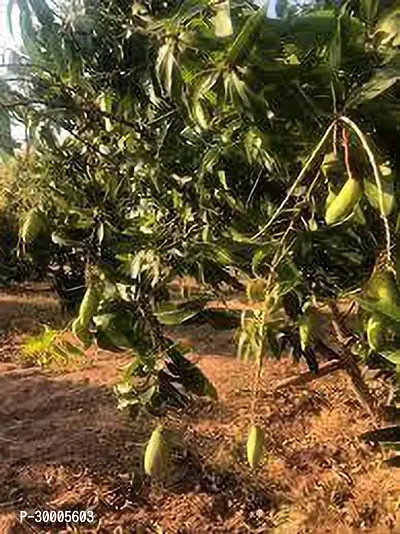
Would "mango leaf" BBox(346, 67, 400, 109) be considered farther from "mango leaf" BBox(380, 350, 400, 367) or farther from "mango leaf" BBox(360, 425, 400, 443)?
"mango leaf" BBox(360, 425, 400, 443)

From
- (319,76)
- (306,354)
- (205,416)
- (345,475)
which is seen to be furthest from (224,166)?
(205,416)

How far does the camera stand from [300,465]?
2.35m

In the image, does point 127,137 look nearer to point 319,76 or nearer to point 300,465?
point 319,76

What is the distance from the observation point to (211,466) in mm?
2363

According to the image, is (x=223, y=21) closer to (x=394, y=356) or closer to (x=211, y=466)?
(x=394, y=356)

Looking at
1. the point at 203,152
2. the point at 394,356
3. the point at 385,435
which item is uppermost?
the point at 203,152

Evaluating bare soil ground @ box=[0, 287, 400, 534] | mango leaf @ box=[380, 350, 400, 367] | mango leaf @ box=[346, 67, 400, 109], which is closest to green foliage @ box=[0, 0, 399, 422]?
mango leaf @ box=[346, 67, 400, 109]

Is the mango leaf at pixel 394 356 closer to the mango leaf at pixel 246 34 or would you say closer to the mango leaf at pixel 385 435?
the mango leaf at pixel 385 435

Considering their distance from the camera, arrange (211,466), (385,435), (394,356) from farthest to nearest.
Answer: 1. (211,466)
2. (385,435)
3. (394,356)

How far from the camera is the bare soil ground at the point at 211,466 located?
2.10 metres

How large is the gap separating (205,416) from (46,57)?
5.91ft

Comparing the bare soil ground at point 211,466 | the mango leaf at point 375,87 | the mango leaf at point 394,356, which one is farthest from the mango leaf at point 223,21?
the bare soil ground at point 211,466

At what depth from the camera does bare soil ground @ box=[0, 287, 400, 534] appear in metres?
2.10

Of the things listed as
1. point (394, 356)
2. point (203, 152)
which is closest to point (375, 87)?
point (394, 356)
